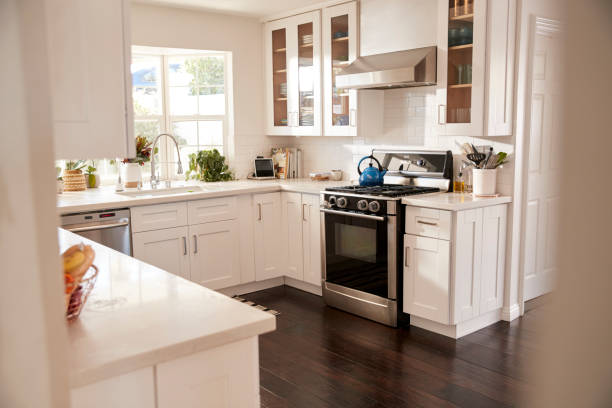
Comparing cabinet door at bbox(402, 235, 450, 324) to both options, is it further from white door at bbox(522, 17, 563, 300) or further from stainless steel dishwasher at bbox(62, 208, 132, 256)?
stainless steel dishwasher at bbox(62, 208, 132, 256)

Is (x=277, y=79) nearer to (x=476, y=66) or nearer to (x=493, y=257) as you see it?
(x=476, y=66)

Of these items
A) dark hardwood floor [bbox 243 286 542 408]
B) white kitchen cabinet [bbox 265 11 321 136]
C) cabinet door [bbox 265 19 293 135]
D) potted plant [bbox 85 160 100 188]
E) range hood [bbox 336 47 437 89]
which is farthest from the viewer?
cabinet door [bbox 265 19 293 135]

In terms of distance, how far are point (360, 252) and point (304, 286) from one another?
1000 mm

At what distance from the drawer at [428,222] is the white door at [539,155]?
84 cm

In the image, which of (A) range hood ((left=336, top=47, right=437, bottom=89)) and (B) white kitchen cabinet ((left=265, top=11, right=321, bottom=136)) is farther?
(B) white kitchen cabinet ((left=265, top=11, right=321, bottom=136))

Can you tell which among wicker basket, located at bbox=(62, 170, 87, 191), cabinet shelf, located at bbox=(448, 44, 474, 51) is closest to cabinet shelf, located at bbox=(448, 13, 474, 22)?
cabinet shelf, located at bbox=(448, 44, 474, 51)

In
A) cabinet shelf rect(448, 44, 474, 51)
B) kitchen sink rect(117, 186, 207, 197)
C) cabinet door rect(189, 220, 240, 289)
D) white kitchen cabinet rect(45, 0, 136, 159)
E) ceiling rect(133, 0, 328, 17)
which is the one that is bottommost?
A: cabinet door rect(189, 220, 240, 289)

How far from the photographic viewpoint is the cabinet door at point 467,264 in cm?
352

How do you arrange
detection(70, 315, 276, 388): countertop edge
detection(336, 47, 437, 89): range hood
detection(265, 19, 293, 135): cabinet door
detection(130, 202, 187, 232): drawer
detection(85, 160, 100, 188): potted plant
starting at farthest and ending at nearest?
detection(265, 19, 293, 135): cabinet door < detection(85, 160, 100, 188): potted plant < detection(130, 202, 187, 232): drawer < detection(336, 47, 437, 89): range hood < detection(70, 315, 276, 388): countertop edge

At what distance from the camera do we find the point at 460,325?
3.66 m

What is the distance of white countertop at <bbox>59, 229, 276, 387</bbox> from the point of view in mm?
1329

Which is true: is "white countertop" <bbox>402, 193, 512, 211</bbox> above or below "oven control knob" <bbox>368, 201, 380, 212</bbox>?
above

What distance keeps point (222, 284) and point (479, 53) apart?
8.80ft

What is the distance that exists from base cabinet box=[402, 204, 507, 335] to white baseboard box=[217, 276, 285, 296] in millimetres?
1525
